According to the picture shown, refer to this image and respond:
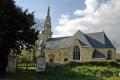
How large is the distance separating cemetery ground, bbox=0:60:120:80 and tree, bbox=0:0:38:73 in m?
2.76

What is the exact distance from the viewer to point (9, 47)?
96.5 ft

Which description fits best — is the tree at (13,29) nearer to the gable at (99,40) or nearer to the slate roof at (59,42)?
the gable at (99,40)

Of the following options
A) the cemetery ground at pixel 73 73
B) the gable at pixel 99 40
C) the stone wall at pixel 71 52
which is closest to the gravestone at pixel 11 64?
the cemetery ground at pixel 73 73

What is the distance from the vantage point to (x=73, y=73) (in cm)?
3019

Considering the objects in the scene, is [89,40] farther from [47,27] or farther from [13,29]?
[13,29]

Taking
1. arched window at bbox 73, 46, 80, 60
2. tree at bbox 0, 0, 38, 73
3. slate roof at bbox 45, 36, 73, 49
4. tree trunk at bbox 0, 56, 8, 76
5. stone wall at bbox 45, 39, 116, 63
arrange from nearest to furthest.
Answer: tree at bbox 0, 0, 38, 73 < tree trunk at bbox 0, 56, 8, 76 < stone wall at bbox 45, 39, 116, 63 < arched window at bbox 73, 46, 80, 60 < slate roof at bbox 45, 36, 73, 49

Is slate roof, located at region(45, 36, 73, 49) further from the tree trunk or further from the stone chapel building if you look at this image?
the tree trunk

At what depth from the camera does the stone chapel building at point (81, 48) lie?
200ft

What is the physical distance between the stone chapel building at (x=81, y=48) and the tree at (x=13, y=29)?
31.4m

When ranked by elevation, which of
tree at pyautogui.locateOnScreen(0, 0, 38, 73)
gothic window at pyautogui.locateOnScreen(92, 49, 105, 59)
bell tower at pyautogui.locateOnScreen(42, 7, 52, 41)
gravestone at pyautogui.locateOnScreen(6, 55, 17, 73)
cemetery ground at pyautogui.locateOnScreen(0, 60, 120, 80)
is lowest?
cemetery ground at pyautogui.locateOnScreen(0, 60, 120, 80)

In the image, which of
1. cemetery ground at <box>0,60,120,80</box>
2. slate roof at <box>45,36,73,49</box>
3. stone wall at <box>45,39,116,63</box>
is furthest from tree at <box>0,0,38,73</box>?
slate roof at <box>45,36,73,49</box>

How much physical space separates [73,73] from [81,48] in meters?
31.5

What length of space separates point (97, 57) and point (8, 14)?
34991 mm

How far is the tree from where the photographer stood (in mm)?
27891
